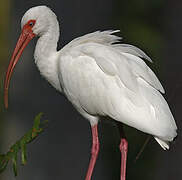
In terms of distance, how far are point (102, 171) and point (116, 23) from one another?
132 inches

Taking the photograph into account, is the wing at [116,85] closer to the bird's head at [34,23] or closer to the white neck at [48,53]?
the white neck at [48,53]

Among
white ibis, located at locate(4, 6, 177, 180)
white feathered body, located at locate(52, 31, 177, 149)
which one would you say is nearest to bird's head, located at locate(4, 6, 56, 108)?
white ibis, located at locate(4, 6, 177, 180)

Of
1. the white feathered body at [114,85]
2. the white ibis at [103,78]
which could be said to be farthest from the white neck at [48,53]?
the white feathered body at [114,85]

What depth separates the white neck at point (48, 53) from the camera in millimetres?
8039

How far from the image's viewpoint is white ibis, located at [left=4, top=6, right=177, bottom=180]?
24.0ft

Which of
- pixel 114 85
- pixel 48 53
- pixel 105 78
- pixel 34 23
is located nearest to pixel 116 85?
pixel 114 85

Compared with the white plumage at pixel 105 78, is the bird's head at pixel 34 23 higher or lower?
higher

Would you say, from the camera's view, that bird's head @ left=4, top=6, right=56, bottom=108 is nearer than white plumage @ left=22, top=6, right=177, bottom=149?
No

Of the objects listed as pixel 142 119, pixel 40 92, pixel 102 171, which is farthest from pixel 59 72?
pixel 102 171

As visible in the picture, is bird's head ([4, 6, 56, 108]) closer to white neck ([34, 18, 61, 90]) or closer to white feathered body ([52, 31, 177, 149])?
white neck ([34, 18, 61, 90])

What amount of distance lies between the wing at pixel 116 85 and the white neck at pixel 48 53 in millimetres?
198

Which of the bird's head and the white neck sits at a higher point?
the bird's head

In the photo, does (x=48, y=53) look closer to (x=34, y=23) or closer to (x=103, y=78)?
(x=34, y=23)

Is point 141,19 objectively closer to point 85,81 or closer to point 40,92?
point 40,92
